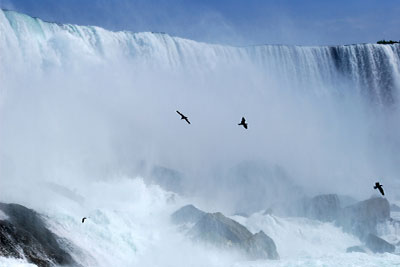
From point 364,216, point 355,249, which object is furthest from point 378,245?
point 364,216

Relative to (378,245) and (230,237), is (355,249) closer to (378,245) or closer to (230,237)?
(378,245)

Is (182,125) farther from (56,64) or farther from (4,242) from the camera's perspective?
(4,242)

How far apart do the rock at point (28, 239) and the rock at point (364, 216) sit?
16.7m

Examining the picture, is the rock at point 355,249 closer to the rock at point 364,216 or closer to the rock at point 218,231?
the rock at point 364,216

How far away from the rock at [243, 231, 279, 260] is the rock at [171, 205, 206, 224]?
9.53 ft

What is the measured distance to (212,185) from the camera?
35.2 m

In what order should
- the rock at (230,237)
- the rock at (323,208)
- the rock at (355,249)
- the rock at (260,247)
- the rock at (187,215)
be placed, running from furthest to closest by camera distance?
the rock at (323,208)
the rock at (355,249)
the rock at (187,215)
the rock at (260,247)
the rock at (230,237)

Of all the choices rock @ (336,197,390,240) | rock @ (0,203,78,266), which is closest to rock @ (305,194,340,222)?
rock @ (336,197,390,240)

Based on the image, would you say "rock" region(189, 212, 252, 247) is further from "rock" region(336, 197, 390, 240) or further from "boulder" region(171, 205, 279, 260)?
"rock" region(336, 197, 390, 240)

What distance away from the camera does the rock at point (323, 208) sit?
3241cm

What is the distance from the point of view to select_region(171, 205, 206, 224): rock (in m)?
27.6

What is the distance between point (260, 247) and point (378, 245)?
6.75 metres

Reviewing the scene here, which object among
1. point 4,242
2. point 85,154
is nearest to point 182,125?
point 85,154

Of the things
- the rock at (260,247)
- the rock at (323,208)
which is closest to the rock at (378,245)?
the rock at (323,208)
